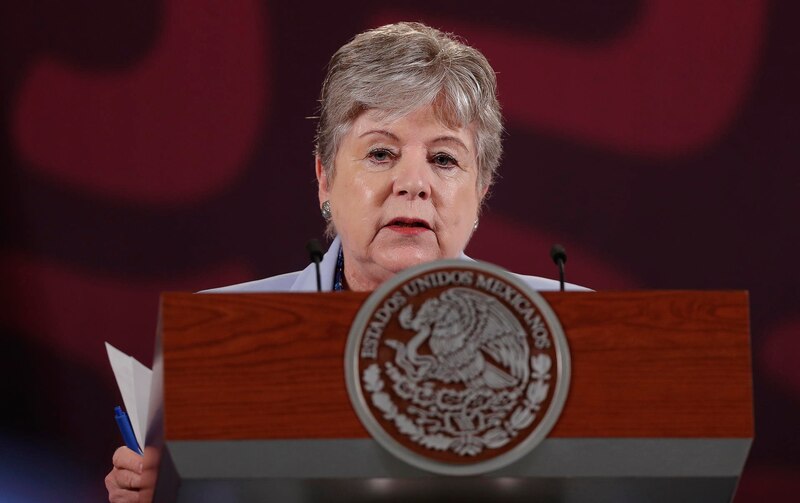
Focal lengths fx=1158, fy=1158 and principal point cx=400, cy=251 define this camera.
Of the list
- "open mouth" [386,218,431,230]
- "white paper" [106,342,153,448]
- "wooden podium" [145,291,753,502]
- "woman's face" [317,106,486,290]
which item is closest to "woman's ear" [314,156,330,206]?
"woman's face" [317,106,486,290]

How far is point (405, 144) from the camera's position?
2.14 meters

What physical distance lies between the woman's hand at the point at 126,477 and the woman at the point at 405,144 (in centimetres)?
57

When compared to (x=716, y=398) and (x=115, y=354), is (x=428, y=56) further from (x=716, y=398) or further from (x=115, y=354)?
(x=716, y=398)

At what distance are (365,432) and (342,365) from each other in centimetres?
7

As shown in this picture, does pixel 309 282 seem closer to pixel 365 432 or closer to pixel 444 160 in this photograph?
pixel 444 160

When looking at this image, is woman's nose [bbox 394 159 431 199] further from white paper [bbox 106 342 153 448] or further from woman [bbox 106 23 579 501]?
white paper [bbox 106 342 153 448]

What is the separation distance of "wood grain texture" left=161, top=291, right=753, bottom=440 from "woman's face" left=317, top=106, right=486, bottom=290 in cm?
89

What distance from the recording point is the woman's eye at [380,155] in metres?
2.16

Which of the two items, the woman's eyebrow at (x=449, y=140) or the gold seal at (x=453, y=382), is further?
the woman's eyebrow at (x=449, y=140)

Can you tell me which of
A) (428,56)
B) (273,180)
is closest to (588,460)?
(428,56)

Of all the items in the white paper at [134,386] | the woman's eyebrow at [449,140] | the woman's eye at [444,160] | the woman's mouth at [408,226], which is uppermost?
the woman's eyebrow at [449,140]

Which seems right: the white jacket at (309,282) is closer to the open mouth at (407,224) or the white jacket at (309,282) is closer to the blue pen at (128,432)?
the open mouth at (407,224)

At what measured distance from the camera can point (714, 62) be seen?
8.98 feet

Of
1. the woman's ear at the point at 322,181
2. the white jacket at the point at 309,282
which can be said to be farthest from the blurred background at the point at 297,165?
the woman's ear at the point at 322,181
